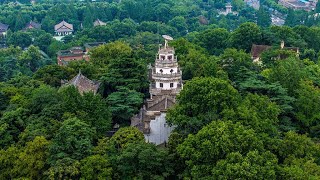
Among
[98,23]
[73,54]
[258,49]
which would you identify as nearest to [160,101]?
[258,49]

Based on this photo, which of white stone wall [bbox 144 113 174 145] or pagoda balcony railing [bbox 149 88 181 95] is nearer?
white stone wall [bbox 144 113 174 145]

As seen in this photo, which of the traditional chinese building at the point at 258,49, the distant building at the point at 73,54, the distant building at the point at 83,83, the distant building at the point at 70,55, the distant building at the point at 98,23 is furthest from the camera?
the distant building at the point at 98,23

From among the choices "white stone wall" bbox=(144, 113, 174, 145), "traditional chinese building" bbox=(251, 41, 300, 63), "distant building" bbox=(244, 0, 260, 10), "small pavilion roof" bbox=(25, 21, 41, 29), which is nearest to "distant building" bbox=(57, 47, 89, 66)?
"traditional chinese building" bbox=(251, 41, 300, 63)

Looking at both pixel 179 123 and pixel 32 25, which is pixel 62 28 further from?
pixel 179 123

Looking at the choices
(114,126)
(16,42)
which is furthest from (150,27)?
(114,126)

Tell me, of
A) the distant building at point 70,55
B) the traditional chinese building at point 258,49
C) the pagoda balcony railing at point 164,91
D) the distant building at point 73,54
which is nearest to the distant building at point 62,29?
the distant building at point 73,54

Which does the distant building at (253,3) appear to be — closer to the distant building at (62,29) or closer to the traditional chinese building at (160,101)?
the distant building at (62,29)

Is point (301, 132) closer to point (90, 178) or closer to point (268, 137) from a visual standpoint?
point (268, 137)

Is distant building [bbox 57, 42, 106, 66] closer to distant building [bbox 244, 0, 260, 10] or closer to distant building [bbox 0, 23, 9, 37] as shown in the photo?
distant building [bbox 0, 23, 9, 37]
